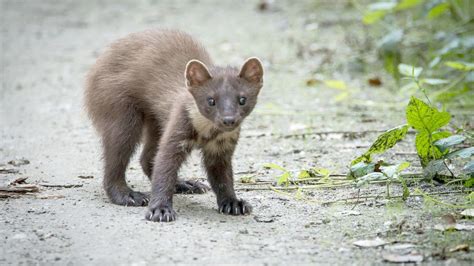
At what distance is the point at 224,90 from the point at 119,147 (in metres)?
1.11

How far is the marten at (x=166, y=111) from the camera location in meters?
5.89

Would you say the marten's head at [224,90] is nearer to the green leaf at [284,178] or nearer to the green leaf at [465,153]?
the green leaf at [284,178]

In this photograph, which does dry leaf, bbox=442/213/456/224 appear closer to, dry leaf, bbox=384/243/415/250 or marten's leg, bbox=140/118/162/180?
dry leaf, bbox=384/243/415/250

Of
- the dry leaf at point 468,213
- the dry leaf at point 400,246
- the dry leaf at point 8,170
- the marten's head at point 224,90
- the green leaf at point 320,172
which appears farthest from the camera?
the dry leaf at point 8,170

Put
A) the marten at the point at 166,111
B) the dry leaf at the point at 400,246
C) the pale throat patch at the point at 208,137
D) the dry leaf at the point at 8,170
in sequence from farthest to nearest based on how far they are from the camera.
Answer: the dry leaf at the point at 8,170, the pale throat patch at the point at 208,137, the marten at the point at 166,111, the dry leaf at the point at 400,246

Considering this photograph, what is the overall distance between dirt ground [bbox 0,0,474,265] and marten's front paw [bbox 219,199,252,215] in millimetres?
67

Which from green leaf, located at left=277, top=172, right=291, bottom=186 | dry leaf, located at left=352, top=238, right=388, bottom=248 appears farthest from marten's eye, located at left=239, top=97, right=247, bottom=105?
dry leaf, located at left=352, top=238, right=388, bottom=248

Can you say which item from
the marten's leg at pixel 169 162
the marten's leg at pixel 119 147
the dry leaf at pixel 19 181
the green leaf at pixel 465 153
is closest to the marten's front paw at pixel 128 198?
the marten's leg at pixel 119 147

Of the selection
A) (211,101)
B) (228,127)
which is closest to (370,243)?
(228,127)

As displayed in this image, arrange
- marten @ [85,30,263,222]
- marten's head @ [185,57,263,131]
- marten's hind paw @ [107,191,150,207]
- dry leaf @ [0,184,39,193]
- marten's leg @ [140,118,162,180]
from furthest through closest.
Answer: marten's leg @ [140,118,162,180] → dry leaf @ [0,184,39,193] → marten's hind paw @ [107,191,150,207] → marten @ [85,30,263,222] → marten's head @ [185,57,263,131]

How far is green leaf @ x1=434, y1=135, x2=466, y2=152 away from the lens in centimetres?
590

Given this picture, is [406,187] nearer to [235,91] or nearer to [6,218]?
[235,91]

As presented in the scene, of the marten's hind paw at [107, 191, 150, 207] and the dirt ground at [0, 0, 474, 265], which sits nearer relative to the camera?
the dirt ground at [0, 0, 474, 265]

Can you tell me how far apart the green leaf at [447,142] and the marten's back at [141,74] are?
1979 mm
